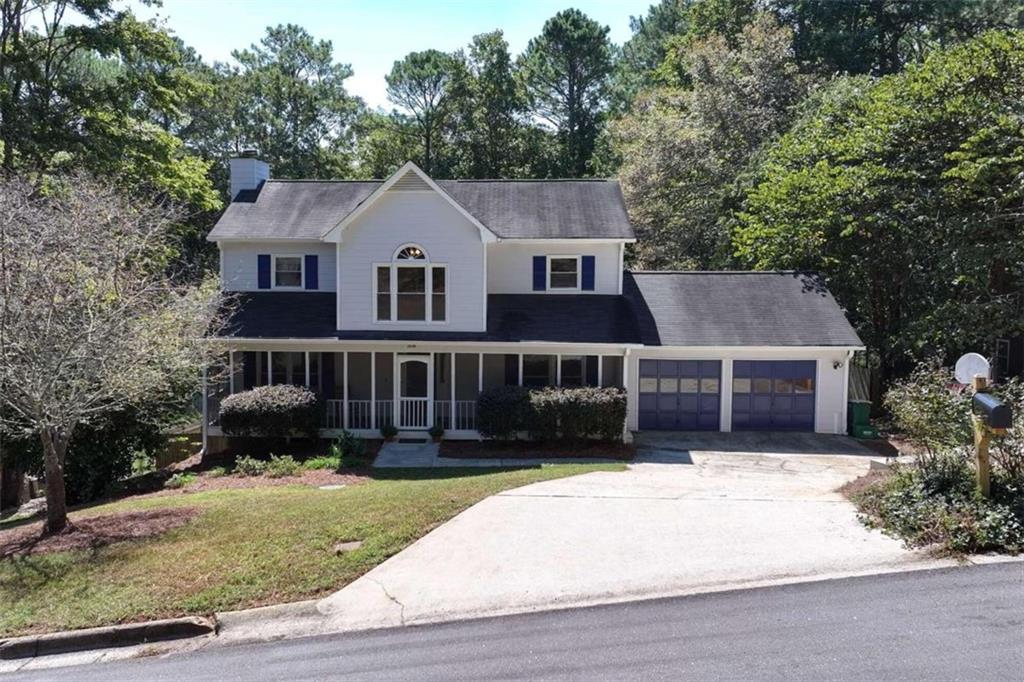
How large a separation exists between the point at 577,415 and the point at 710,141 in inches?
713

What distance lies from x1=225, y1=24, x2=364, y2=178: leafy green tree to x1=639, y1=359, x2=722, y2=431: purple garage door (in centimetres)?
3176

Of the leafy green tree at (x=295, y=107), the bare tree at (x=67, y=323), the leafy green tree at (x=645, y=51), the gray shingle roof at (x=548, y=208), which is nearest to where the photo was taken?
the bare tree at (x=67, y=323)

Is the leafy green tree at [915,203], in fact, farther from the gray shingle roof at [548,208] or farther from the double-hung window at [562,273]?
the double-hung window at [562,273]

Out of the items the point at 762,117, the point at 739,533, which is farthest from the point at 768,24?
the point at 739,533

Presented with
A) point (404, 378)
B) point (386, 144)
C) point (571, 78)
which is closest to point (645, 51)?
point (571, 78)

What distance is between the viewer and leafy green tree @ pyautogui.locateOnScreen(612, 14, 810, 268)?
3095cm

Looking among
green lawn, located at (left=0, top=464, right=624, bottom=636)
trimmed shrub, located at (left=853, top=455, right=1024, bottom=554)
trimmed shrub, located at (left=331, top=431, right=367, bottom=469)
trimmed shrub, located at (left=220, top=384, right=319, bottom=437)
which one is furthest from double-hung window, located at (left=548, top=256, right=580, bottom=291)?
trimmed shrub, located at (left=853, top=455, right=1024, bottom=554)

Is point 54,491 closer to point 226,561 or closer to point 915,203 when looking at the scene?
Result: point 226,561

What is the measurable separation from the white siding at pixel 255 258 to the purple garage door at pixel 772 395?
11.8 meters

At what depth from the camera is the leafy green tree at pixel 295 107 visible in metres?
45.5

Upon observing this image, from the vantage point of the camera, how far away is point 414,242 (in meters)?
19.8

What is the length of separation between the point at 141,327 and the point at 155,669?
256 inches

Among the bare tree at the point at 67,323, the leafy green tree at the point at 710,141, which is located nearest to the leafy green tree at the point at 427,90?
the leafy green tree at the point at 710,141

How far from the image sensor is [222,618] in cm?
809
